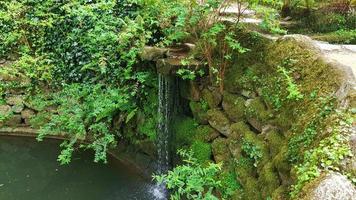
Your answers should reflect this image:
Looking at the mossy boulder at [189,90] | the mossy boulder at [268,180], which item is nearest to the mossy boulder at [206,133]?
the mossy boulder at [189,90]

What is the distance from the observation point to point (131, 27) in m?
5.80

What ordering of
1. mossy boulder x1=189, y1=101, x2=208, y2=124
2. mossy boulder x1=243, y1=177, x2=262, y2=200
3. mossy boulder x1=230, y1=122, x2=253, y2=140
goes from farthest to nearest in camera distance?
mossy boulder x1=189, y1=101, x2=208, y2=124 → mossy boulder x1=230, y1=122, x2=253, y2=140 → mossy boulder x1=243, y1=177, x2=262, y2=200

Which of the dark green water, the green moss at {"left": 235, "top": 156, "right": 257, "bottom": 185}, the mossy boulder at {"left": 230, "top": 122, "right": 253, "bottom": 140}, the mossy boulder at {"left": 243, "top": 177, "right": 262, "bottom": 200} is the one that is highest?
the mossy boulder at {"left": 230, "top": 122, "right": 253, "bottom": 140}

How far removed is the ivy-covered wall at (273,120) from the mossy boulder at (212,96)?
15 mm

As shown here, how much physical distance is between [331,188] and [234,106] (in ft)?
8.97

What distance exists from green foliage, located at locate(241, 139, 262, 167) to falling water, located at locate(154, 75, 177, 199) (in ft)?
6.30

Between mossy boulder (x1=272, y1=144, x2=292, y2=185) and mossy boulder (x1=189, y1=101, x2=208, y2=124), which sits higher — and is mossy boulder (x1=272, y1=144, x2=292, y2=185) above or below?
above

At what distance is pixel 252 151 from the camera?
4684mm

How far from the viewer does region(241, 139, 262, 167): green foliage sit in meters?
4.60

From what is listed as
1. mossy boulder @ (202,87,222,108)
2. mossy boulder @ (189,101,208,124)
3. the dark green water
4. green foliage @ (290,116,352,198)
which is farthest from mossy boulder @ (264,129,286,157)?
the dark green water

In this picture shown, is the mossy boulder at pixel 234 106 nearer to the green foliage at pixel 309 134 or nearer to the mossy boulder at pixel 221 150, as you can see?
the mossy boulder at pixel 221 150

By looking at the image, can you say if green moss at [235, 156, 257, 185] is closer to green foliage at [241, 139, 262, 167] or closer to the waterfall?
green foliage at [241, 139, 262, 167]

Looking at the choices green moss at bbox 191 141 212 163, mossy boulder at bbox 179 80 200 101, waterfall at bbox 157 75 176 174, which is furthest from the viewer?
waterfall at bbox 157 75 176 174

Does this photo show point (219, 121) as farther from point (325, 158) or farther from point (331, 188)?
point (331, 188)
